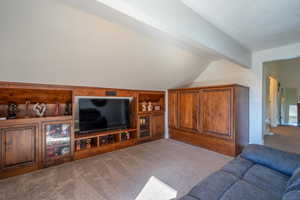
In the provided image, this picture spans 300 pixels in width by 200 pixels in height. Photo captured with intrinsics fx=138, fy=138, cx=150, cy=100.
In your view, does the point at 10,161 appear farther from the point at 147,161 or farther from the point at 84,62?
the point at 147,161

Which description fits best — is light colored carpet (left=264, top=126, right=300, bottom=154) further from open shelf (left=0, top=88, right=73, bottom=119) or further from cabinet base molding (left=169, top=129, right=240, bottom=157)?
open shelf (left=0, top=88, right=73, bottom=119)

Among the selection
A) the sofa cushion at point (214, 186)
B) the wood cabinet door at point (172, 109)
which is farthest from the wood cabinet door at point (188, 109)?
the sofa cushion at point (214, 186)

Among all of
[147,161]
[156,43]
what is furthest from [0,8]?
[147,161]

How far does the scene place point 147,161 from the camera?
9.06 feet

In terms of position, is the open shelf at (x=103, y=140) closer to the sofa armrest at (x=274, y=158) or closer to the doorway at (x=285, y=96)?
the sofa armrest at (x=274, y=158)

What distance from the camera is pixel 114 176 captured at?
7.27ft

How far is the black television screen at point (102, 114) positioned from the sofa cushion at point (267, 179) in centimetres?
287

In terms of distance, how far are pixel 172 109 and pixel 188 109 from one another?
59cm

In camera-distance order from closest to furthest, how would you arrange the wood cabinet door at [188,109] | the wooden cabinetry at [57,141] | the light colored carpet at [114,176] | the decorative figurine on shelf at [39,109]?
1. the light colored carpet at [114,176]
2. the wooden cabinetry at [57,141]
3. the decorative figurine on shelf at [39,109]
4. the wood cabinet door at [188,109]

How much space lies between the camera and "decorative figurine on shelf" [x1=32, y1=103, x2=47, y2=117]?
267 centimetres

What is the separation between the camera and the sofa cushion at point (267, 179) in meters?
1.22

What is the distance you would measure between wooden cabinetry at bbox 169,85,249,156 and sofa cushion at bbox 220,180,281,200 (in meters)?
2.02

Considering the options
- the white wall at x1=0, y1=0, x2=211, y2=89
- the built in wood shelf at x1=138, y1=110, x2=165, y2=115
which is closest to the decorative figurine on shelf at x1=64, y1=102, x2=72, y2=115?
the white wall at x1=0, y1=0, x2=211, y2=89

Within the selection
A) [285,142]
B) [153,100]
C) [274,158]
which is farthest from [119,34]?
[285,142]
